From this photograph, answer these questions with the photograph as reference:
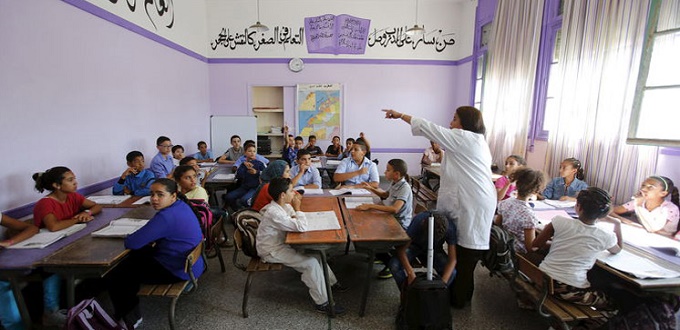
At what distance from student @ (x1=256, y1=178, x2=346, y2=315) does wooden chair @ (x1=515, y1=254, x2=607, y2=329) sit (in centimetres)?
131

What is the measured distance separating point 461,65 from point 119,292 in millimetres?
7155

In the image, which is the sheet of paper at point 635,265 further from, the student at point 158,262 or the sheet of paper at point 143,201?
the sheet of paper at point 143,201

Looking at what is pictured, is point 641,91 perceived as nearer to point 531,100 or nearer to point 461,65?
point 531,100

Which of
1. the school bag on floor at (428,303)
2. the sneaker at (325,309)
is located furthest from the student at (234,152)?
the school bag on floor at (428,303)

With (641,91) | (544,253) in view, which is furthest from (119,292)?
(641,91)

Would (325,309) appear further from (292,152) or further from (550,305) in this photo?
(292,152)

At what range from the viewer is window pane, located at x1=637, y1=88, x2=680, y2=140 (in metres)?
2.77

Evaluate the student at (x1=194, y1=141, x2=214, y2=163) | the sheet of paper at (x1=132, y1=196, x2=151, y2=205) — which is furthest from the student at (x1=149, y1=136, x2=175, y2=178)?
the student at (x1=194, y1=141, x2=214, y2=163)

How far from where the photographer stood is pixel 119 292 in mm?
2123

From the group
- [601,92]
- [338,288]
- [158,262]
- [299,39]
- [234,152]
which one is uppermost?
[299,39]

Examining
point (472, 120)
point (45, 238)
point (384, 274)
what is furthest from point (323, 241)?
point (45, 238)

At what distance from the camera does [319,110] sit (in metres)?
7.47

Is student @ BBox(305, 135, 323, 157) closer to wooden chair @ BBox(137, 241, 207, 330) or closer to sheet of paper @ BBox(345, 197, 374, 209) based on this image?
sheet of paper @ BBox(345, 197, 374, 209)

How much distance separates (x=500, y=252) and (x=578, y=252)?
0.44m
